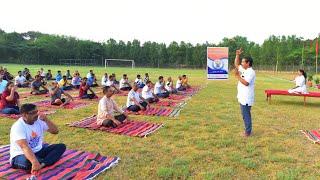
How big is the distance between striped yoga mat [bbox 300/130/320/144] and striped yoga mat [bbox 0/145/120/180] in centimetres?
531

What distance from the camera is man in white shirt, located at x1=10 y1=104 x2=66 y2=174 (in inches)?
231

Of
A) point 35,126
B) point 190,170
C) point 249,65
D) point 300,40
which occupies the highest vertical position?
point 300,40

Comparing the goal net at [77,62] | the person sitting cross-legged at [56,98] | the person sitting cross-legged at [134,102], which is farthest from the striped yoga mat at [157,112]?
the goal net at [77,62]

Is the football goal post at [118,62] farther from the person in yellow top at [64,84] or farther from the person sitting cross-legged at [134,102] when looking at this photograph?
the person sitting cross-legged at [134,102]

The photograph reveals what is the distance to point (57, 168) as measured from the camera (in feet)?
21.4

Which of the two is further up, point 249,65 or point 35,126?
point 249,65

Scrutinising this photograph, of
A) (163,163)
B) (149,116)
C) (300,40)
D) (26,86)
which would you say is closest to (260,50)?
(300,40)

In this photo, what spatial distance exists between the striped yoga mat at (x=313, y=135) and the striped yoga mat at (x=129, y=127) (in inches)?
165

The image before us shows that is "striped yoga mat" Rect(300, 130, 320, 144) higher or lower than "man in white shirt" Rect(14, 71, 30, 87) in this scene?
lower

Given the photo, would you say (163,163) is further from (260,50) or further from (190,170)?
(260,50)

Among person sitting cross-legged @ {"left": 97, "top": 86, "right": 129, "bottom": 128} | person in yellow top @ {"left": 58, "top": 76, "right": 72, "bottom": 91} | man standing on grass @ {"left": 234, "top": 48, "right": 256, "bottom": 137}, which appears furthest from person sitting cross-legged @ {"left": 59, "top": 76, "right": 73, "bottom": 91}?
man standing on grass @ {"left": 234, "top": 48, "right": 256, "bottom": 137}

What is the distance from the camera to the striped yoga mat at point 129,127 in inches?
386

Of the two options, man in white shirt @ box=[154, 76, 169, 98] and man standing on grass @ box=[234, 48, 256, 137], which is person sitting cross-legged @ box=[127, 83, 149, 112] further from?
man in white shirt @ box=[154, 76, 169, 98]

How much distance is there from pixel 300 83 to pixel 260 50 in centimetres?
6707
